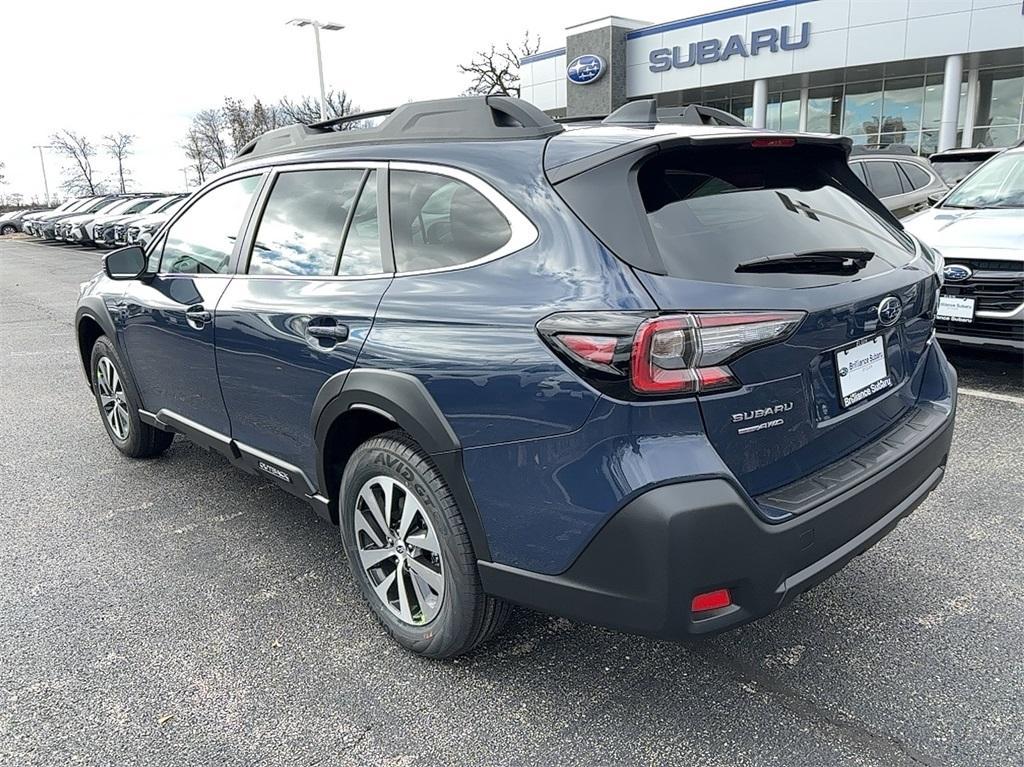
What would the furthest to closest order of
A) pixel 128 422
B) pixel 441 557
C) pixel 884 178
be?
pixel 884 178
pixel 128 422
pixel 441 557

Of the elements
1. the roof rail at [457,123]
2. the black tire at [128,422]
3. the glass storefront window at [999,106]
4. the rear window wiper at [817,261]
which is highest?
the glass storefront window at [999,106]

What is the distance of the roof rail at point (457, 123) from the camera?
2572 mm

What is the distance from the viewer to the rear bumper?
6.40 ft

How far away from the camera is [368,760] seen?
225 centimetres

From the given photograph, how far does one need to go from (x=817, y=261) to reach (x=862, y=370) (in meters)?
0.37

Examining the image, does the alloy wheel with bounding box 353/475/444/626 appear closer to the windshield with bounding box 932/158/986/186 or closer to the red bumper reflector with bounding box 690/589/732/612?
the red bumper reflector with bounding box 690/589/732/612

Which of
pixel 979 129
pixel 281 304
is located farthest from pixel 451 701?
pixel 979 129

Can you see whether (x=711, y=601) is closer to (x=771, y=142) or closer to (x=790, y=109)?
(x=771, y=142)

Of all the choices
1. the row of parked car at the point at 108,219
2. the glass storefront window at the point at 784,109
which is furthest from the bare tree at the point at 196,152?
the glass storefront window at the point at 784,109

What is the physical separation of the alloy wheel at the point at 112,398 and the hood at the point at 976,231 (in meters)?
5.33

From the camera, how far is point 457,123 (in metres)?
2.69

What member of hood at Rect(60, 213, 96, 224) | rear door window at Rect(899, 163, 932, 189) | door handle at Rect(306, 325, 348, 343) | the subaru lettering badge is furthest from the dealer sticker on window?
hood at Rect(60, 213, 96, 224)

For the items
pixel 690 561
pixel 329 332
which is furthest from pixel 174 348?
pixel 690 561

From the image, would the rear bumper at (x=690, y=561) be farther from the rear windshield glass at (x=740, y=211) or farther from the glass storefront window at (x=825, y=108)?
the glass storefront window at (x=825, y=108)
